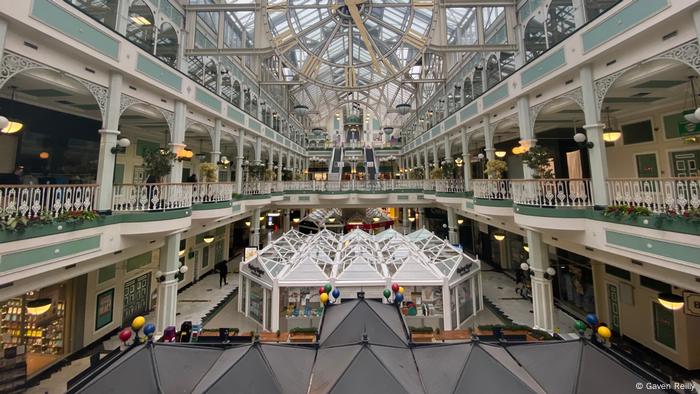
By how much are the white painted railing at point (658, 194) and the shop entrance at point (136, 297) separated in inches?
622

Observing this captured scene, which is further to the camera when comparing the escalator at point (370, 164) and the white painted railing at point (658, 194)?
the escalator at point (370, 164)

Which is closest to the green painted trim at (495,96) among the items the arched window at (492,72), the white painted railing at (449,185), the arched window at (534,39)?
the arched window at (534,39)

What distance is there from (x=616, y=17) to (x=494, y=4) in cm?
601

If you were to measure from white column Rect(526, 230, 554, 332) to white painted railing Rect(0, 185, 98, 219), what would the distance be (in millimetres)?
12543

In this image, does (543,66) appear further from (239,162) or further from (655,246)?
(239,162)

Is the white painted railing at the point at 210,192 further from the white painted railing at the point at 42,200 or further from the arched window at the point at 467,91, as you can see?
the arched window at the point at 467,91

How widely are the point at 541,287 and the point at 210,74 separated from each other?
53.6 feet

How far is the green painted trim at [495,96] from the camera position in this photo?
1041 cm

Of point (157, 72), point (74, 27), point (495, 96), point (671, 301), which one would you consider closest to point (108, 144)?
point (74, 27)

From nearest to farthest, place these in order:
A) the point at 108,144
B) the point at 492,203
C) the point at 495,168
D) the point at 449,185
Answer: the point at 108,144 < the point at 492,203 < the point at 495,168 < the point at 449,185

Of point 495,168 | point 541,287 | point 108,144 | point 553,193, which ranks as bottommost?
point 541,287

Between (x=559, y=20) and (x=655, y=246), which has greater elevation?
(x=559, y=20)

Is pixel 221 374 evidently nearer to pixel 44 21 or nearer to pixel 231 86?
pixel 44 21

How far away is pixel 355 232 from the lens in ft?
52.6
